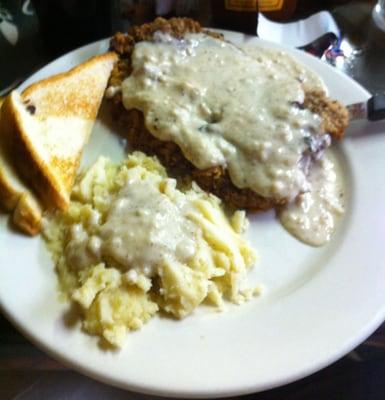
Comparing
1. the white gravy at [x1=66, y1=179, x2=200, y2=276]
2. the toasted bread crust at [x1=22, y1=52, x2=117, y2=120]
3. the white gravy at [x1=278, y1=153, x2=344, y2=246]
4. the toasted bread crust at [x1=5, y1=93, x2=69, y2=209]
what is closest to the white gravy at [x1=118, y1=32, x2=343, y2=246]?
the white gravy at [x1=278, y1=153, x2=344, y2=246]

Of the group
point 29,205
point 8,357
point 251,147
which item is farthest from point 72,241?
point 251,147

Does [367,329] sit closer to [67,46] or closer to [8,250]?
[8,250]

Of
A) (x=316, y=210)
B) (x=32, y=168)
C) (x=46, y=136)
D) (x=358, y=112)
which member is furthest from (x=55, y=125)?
(x=358, y=112)

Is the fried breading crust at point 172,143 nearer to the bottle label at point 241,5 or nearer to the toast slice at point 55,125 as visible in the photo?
the toast slice at point 55,125

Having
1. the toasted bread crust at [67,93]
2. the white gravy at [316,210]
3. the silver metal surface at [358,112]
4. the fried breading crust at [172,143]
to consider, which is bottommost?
the white gravy at [316,210]

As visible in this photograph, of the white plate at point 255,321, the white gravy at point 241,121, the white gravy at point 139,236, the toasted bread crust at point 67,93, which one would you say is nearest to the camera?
the white plate at point 255,321

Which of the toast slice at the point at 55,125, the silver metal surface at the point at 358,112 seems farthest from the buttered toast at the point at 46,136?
the silver metal surface at the point at 358,112

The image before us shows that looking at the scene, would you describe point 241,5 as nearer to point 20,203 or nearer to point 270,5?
point 270,5
